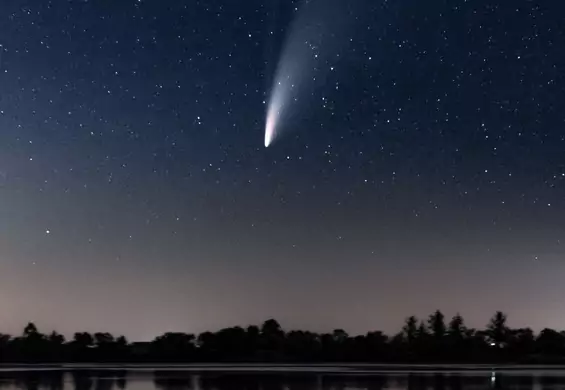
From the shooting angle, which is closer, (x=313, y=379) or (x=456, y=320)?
A: (x=313, y=379)

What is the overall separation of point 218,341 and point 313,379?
49.5m

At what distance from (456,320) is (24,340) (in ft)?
154

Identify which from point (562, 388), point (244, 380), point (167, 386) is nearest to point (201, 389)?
point (167, 386)

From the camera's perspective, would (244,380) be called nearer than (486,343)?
Yes

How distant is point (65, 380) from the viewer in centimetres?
5100

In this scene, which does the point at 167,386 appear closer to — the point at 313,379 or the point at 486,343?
the point at 313,379

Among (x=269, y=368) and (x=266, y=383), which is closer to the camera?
(x=266, y=383)

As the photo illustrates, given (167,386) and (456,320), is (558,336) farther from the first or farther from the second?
(167,386)

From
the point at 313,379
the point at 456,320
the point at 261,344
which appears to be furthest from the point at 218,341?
the point at 313,379

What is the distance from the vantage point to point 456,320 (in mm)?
110938

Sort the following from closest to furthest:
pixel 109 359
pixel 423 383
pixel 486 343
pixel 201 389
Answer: pixel 201 389 < pixel 423 383 < pixel 109 359 < pixel 486 343

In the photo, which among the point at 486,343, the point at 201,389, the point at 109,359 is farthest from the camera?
the point at 486,343

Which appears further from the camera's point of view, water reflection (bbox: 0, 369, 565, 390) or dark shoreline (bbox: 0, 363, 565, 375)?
dark shoreline (bbox: 0, 363, 565, 375)

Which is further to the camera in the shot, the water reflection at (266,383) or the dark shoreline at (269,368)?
A: the dark shoreline at (269,368)
